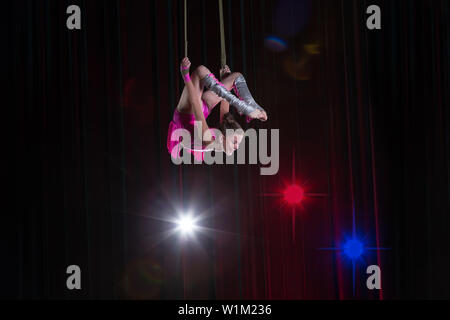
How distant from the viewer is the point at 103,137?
151 inches

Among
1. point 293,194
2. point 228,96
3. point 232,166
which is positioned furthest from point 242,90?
point 293,194

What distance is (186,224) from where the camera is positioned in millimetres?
3814

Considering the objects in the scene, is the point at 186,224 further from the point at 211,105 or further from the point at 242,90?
the point at 242,90

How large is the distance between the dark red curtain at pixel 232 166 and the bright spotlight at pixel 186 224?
80mm

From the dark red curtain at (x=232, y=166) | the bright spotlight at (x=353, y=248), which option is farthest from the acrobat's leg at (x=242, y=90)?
the bright spotlight at (x=353, y=248)

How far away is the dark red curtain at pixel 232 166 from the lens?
378 centimetres

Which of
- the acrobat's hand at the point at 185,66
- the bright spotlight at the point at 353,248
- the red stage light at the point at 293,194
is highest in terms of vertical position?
the acrobat's hand at the point at 185,66

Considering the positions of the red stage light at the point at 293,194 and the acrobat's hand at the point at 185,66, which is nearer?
the acrobat's hand at the point at 185,66

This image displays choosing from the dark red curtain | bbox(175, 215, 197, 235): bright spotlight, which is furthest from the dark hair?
bbox(175, 215, 197, 235): bright spotlight

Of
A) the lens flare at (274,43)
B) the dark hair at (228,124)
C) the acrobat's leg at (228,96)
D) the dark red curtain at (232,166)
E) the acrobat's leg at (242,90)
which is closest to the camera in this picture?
the acrobat's leg at (228,96)

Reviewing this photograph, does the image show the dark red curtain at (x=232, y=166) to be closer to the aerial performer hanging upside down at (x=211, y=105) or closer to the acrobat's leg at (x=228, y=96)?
the aerial performer hanging upside down at (x=211, y=105)

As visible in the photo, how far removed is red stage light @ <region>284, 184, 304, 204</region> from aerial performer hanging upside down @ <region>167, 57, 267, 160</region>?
3.13ft

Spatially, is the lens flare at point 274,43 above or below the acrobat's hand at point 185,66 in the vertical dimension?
above
